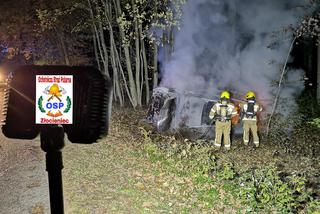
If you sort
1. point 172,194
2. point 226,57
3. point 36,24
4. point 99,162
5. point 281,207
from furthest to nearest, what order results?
point 36,24, point 226,57, point 99,162, point 172,194, point 281,207

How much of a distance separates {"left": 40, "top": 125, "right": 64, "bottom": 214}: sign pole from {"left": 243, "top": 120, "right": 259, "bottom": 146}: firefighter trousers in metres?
8.22

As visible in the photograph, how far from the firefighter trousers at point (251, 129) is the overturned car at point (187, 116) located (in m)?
0.39

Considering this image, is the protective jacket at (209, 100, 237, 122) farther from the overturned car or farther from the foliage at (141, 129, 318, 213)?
the foliage at (141, 129, 318, 213)

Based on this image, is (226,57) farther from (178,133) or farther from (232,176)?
(232,176)

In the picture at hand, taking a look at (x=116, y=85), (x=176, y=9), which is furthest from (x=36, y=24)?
(x=176, y=9)

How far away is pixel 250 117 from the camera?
381 inches

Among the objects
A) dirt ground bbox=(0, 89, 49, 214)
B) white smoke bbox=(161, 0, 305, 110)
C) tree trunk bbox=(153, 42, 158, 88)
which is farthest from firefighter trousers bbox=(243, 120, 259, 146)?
tree trunk bbox=(153, 42, 158, 88)

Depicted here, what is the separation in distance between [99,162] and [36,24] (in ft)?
45.4

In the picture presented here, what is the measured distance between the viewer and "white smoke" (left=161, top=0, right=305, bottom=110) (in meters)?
11.4

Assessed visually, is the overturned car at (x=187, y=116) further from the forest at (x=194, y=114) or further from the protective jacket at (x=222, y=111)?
the protective jacket at (x=222, y=111)

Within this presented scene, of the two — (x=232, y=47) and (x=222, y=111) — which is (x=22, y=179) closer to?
(x=222, y=111)

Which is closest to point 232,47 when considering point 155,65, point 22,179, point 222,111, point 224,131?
point 155,65

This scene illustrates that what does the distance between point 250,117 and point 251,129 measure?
350mm

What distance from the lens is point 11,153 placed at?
353 inches
